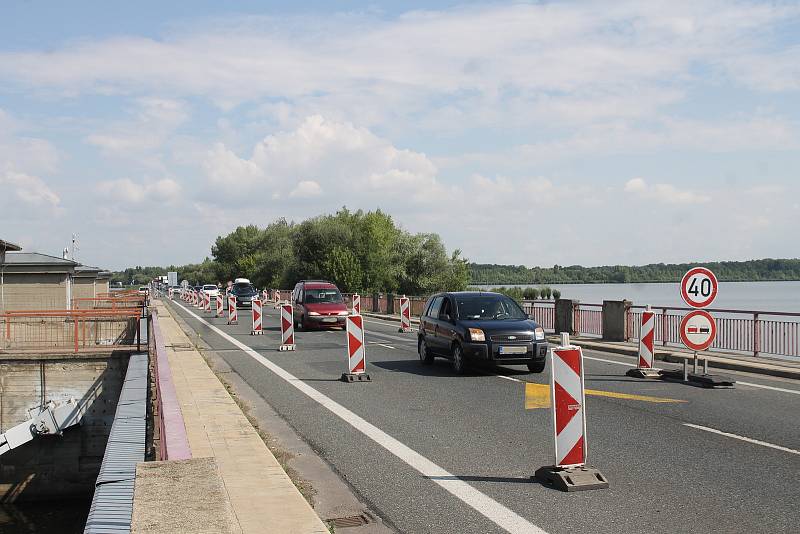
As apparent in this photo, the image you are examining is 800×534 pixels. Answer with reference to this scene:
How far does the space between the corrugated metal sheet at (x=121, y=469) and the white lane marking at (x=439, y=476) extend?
2545 millimetres

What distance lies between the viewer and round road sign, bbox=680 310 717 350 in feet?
46.3

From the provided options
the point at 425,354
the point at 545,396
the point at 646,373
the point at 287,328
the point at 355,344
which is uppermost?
the point at 355,344

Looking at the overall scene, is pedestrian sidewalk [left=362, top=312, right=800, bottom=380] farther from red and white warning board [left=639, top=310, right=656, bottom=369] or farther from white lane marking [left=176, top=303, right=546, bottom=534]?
white lane marking [left=176, top=303, right=546, bottom=534]

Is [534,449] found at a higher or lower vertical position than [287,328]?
lower

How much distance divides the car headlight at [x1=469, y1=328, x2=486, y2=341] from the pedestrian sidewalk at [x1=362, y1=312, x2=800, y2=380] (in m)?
3.59

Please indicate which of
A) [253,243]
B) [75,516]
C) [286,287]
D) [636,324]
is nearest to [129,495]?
[75,516]

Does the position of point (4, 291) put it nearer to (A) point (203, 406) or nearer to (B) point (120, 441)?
(A) point (203, 406)

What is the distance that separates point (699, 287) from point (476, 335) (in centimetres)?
400

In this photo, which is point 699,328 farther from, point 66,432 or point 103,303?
point 103,303

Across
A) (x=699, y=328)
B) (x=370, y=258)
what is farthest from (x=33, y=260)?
(x=370, y=258)

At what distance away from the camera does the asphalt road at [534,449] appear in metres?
6.19

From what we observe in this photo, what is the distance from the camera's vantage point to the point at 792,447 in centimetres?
859

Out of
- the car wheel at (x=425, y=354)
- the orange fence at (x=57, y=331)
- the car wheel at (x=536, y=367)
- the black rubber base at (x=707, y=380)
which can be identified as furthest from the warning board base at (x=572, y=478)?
the orange fence at (x=57, y=331)

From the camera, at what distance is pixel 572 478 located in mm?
7035
